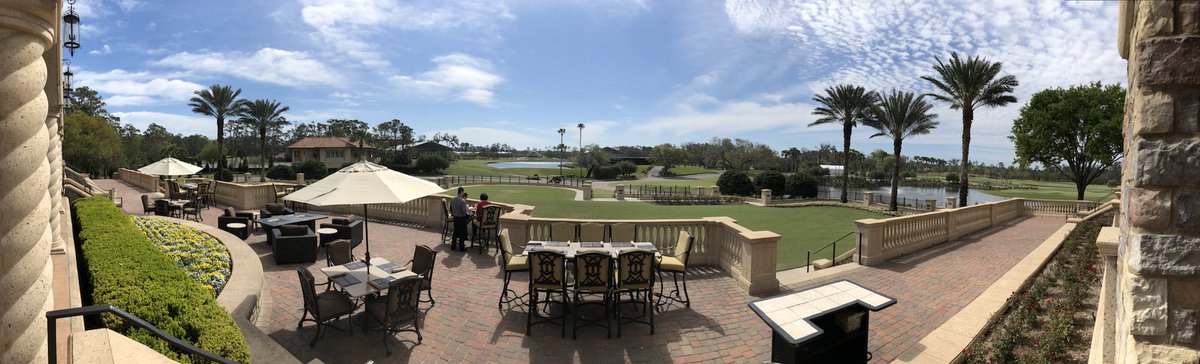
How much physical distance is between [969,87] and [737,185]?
18.6 meters

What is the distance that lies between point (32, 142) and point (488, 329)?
4685 mm

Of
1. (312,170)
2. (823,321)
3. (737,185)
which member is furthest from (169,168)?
(312,170)

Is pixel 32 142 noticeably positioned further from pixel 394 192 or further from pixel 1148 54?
pixel 1148 54

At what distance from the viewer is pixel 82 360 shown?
116 inches

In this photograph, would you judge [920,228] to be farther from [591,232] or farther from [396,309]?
[396,309]

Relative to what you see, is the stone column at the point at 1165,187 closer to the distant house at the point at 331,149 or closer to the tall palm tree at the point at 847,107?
the tall palm tree at the point at 847,107

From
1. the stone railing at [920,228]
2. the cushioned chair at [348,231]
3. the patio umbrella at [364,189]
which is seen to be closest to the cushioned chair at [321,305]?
the patio umbrella at [364,189]

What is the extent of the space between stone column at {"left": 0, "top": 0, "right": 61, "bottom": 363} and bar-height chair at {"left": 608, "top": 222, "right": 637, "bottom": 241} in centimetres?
721

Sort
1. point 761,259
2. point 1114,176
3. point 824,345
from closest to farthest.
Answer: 1. point 824,345
2. point 761,259
3. point 1114,176

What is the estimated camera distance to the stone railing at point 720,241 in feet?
25.8

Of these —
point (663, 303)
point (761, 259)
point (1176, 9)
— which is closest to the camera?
point (1176, 9)

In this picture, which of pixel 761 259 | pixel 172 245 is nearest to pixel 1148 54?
pixel 761 259

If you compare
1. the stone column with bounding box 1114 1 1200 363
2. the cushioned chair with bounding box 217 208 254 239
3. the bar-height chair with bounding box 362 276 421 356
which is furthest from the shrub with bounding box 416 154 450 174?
the stone column with bounding box 1114 1 1200 363

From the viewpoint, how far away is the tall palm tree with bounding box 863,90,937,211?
32625 millimetres
